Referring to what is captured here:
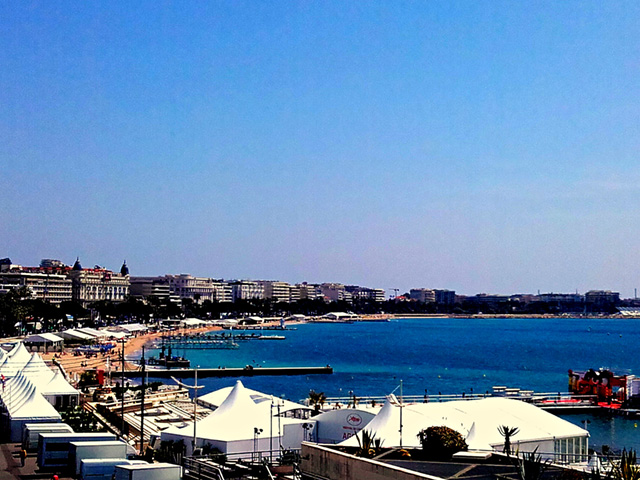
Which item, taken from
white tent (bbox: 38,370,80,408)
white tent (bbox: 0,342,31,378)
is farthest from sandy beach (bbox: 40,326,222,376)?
white tent (bbox: 38,370,80,408)

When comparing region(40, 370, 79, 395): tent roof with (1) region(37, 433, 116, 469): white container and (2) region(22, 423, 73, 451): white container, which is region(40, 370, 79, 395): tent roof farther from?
(1) region(37, 433, 116, 469): white container

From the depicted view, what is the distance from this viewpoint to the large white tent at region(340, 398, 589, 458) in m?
27.2

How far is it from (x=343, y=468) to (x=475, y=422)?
12583 millimetres

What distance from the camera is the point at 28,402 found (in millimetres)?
31438

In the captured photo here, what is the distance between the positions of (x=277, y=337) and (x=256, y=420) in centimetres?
12581

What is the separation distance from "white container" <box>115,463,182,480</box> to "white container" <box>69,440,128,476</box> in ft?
12.6

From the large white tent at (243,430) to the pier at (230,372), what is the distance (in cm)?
4742

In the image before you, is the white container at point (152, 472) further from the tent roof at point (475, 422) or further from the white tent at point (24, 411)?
the white tent at point (24, 411)

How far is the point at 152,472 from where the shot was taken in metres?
17.4

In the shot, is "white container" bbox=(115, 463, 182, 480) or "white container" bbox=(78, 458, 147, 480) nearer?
"white container" bbox=(115, 463, 182, 480)

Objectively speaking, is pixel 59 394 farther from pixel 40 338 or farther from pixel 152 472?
pixel 40 338

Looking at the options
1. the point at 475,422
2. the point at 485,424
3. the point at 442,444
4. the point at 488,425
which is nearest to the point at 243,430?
the point at 475,422

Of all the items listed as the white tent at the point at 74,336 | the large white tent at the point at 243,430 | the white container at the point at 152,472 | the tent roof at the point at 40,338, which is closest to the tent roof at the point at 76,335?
the white tent at the point at 74,336

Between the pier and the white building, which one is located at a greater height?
the white building
